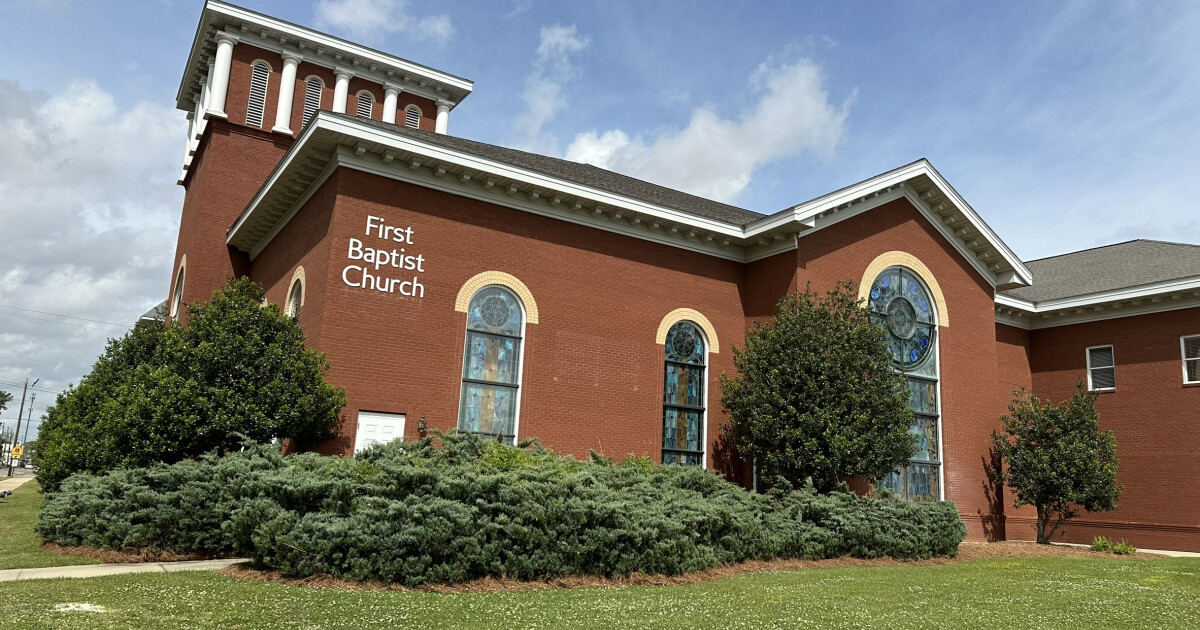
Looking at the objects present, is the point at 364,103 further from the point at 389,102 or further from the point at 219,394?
the point at 219,394

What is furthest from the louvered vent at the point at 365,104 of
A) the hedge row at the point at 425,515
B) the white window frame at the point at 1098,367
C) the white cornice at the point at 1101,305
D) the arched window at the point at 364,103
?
the white window frame at the point at 1098,367

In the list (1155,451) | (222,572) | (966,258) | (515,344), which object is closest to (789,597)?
(222,572)

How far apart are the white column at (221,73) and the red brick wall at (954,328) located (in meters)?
15.6

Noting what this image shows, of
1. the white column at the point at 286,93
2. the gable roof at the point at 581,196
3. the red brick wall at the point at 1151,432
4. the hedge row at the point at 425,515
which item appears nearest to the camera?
the hedge row at the point at 425,515

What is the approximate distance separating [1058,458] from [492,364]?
13769mm

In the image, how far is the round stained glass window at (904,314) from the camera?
64.6 feet

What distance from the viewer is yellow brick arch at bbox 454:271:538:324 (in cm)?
1581

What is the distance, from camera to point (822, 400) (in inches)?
636

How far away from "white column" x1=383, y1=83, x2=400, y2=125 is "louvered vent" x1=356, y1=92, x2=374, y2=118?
0.45 meters

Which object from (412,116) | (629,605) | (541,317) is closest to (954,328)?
(541,317)

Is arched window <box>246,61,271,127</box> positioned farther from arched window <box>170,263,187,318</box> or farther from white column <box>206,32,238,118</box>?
arched window <box>170,263,187,318</box>

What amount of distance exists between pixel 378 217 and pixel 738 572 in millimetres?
8786

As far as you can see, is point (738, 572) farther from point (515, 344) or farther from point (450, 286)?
point (450, 286)

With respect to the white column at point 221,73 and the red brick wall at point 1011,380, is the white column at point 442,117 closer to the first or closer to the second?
the white column at point 221,73
